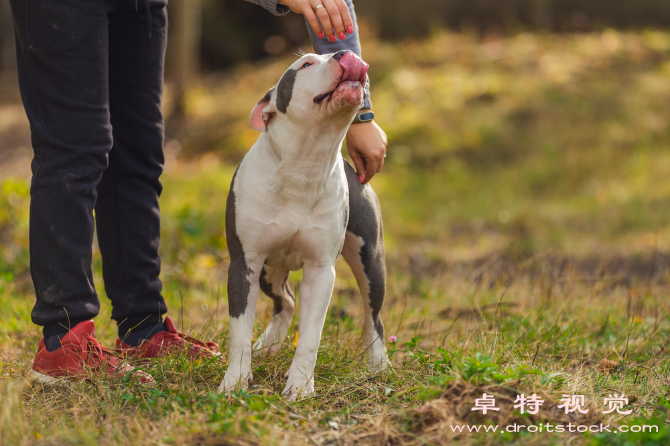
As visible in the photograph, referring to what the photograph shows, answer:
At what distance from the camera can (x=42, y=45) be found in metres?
2.33

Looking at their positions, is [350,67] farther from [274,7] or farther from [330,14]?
[274,7]

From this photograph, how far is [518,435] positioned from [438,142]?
6.77 m

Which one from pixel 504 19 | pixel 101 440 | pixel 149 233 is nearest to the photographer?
pixel 101 440

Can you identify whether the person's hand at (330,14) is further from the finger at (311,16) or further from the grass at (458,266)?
the grass at (458,266)

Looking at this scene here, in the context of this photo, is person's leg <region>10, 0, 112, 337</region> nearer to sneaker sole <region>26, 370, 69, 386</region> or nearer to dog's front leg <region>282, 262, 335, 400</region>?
sneaker sole <region>26, 370, 69, 386</region>

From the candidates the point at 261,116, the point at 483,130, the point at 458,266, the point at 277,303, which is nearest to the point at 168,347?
the point at 277,303

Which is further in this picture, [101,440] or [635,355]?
[635,355]

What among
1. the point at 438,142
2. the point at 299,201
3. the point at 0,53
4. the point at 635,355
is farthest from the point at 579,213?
the point at 0,53

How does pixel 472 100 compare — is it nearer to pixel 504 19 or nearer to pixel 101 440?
pixel 504 19

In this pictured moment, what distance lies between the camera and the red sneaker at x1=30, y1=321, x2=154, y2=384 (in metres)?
2.33

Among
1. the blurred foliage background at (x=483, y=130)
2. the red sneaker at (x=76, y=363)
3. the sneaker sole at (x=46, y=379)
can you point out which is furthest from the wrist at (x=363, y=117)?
the blurred foliage background at (x=483, y=130)

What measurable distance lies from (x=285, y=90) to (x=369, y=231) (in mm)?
745

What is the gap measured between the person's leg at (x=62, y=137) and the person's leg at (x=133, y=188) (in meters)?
0.30

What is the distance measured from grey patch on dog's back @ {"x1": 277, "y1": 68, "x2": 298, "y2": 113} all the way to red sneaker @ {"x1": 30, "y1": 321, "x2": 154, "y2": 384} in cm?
106
